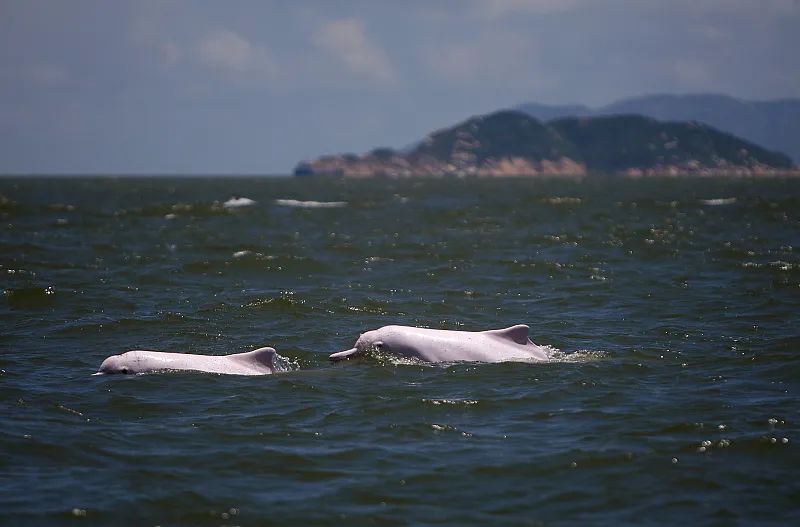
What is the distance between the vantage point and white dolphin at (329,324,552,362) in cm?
1788

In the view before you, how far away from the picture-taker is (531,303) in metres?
26.0

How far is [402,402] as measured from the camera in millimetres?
15344

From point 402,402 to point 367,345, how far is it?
9.30 feet

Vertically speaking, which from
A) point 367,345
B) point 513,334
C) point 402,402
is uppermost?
point 513,334

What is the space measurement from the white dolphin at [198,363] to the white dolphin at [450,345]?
1.41 meters

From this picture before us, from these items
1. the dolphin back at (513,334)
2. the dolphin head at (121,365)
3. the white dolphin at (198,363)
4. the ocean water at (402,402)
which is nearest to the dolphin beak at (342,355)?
the ocean water at (402,402)

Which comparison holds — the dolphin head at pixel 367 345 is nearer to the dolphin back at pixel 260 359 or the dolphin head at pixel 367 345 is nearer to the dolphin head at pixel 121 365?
the dolphin back at pixel 260 359

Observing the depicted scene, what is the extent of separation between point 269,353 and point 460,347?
3.24 meters

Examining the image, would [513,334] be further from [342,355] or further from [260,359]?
[260,359]

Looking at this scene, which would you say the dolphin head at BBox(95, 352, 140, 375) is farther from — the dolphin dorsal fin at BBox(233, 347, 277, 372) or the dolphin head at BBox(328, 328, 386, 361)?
the dolphin head at BBox(328, 328, 386, 361)

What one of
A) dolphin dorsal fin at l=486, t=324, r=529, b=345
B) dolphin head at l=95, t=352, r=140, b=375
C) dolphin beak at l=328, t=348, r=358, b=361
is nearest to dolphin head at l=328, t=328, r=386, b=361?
dolphin beak at l=328, t=348, r=358, b=361

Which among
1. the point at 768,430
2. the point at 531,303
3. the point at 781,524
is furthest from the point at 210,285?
the point at 781,524

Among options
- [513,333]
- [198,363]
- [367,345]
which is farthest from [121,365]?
[513,333]

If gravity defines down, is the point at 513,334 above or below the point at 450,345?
above
